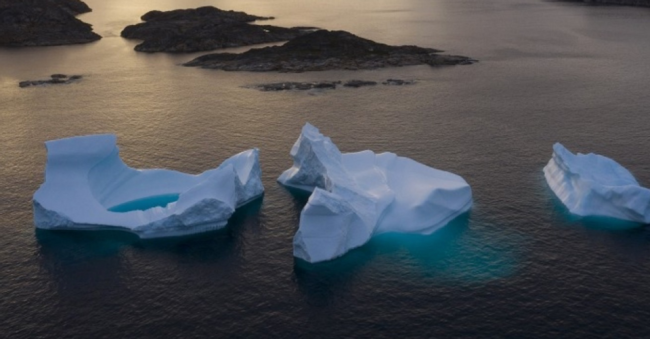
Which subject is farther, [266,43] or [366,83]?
[266,43]

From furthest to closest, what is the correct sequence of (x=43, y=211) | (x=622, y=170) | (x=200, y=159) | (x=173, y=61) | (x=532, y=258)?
(x=173, y=61)
(x=200, y=159)
(x=622, y=170)
(x=43, y=211)
(x=532, y=258)

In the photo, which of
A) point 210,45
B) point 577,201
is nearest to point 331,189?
point 577,201

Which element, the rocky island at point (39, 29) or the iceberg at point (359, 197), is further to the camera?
the rocky island at point (39, 29)

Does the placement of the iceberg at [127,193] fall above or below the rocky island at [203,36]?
below

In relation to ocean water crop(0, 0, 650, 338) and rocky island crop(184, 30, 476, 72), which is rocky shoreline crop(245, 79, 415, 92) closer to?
ocean water crop(0, 0, 650, 338)

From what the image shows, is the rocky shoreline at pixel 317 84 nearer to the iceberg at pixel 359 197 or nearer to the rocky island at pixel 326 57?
the rocky island at pixel 326 57

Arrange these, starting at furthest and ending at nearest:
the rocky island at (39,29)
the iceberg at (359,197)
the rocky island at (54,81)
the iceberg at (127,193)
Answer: the rocky island at (39,29), the rocky island at (54,81), the iceberg at (127,193), the iceberg at (359,197)

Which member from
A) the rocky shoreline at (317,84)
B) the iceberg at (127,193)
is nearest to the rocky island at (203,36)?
the rocky shoreline at (317,84)

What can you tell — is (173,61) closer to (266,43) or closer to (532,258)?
(266,43)
